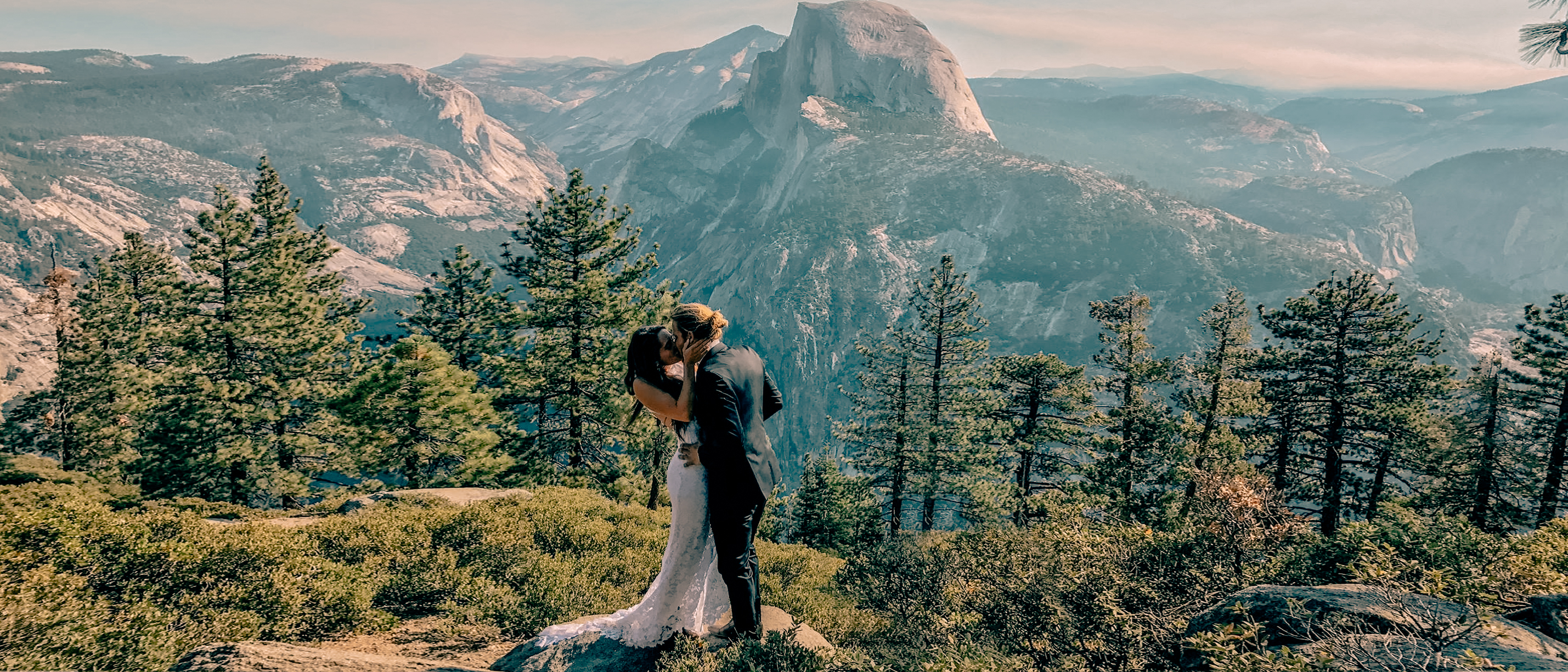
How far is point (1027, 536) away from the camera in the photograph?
12.7 metres

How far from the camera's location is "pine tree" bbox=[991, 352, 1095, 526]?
2631 cm

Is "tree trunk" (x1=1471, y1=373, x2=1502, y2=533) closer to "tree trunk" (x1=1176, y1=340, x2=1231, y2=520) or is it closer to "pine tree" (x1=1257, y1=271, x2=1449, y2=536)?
"pine tree" (x1=1257, y1=271, x2=1449, y2=536)

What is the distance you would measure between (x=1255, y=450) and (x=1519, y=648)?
2260 cm

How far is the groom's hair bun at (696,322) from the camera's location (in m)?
5.34

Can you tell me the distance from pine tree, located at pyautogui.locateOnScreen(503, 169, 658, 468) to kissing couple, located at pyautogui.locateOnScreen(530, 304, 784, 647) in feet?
49.2

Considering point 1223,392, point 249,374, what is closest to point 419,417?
point 249,374

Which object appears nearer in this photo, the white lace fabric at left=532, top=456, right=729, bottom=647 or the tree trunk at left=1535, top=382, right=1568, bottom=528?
the white lace fabric at left=532, top=456, right=729, bottom=647

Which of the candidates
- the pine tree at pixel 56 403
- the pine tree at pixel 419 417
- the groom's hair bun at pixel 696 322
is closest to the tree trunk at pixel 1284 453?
the groom's hair bun at pixel 696 322

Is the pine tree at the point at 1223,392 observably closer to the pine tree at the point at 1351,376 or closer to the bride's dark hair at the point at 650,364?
the pine tree at the point at 1351,376

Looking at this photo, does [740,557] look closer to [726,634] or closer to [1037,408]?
[726,634]

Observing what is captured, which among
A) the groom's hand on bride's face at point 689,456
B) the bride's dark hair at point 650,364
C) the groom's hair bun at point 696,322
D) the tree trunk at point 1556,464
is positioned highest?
the groom's hair bun at point 696,322

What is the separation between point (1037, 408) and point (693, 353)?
25.1 metres

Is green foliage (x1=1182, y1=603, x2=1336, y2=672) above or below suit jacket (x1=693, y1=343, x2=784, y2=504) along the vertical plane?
below

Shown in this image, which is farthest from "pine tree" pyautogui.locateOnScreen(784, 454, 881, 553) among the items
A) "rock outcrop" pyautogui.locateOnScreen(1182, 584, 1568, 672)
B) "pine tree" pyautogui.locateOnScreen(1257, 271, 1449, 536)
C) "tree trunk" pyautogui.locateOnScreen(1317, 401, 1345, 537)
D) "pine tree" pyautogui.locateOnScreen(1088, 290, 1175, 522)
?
"rock outcrop" pyautogui.locateOnScreen(1182, 584, 1568, 672)
